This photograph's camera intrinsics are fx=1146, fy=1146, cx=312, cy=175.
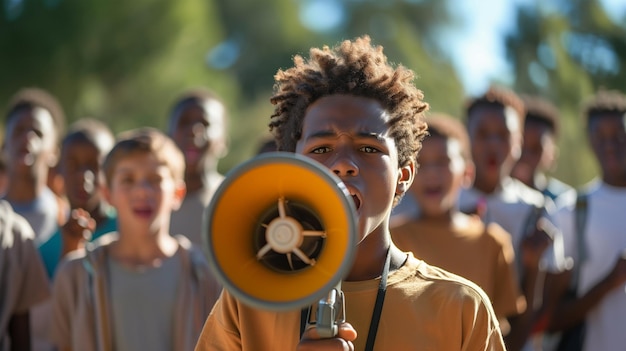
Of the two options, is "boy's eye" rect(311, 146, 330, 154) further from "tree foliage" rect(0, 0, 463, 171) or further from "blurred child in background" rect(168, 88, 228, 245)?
"tree foliage" rect(0, 0, 463, 171)

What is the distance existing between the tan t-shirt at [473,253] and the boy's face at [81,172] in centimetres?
181

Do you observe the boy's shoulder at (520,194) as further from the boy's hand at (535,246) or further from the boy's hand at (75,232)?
the boy's hand at (75,232)

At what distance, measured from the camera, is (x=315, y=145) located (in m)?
3.00

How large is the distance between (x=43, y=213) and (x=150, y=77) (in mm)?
17079

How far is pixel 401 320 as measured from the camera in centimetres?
302

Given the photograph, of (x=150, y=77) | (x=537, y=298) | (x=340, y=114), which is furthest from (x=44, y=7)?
(x=340, y=114)

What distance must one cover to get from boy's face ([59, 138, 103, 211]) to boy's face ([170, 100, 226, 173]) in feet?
1.88

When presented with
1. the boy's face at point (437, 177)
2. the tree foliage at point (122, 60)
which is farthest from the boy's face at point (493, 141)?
the tree foliage at point (122, 60)

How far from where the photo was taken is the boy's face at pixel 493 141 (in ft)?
22.0

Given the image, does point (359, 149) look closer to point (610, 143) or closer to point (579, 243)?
point (579, 243)

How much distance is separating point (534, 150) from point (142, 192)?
3550 millimetres

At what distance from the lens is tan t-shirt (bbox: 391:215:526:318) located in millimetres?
5375

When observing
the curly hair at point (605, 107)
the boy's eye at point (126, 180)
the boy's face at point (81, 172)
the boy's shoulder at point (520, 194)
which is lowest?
the boy's shoulder at point (520, 194)

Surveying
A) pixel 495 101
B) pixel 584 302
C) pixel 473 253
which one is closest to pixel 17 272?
pixel 473 253
